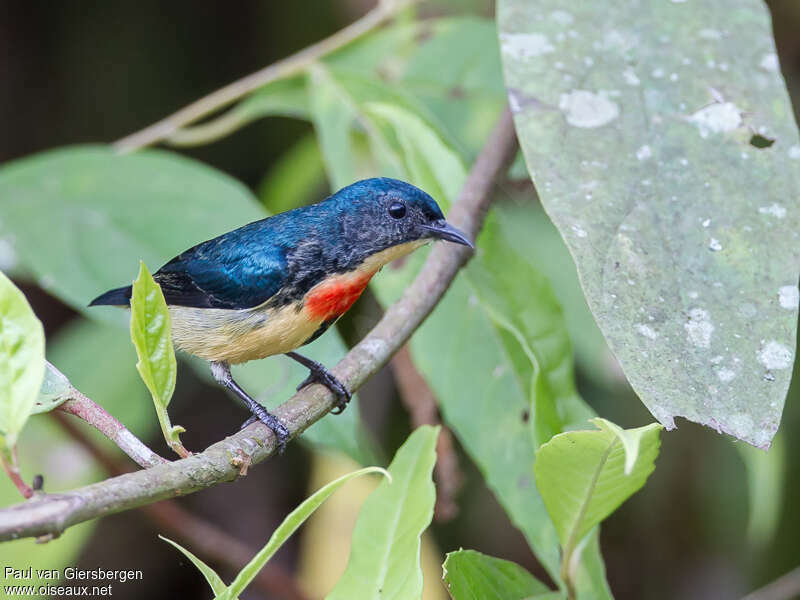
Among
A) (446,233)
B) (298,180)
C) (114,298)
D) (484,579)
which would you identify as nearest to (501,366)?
(446,233)

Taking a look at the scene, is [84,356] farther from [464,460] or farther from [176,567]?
[464,460]

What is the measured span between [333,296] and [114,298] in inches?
26.2

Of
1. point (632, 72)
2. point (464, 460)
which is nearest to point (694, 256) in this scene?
point (632, 72)

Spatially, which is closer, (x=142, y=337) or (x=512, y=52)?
(x=142, y=337)

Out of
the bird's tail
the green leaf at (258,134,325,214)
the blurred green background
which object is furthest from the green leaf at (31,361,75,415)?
the green leaf at (258,134,325,214)

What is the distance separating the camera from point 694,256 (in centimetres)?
196

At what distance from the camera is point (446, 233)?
2.47 m

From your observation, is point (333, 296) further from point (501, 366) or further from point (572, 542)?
point (572, 542)

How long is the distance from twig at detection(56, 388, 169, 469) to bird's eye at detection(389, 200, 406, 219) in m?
1.27

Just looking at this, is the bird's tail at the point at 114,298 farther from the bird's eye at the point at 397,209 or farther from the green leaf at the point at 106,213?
the bird's eye at the point at 397,209

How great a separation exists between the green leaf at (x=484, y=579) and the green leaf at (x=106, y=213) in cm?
147

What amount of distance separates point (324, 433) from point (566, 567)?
783 mm

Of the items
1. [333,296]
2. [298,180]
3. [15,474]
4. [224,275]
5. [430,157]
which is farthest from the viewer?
[298,180]

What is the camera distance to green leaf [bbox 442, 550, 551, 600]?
69.2 inches
